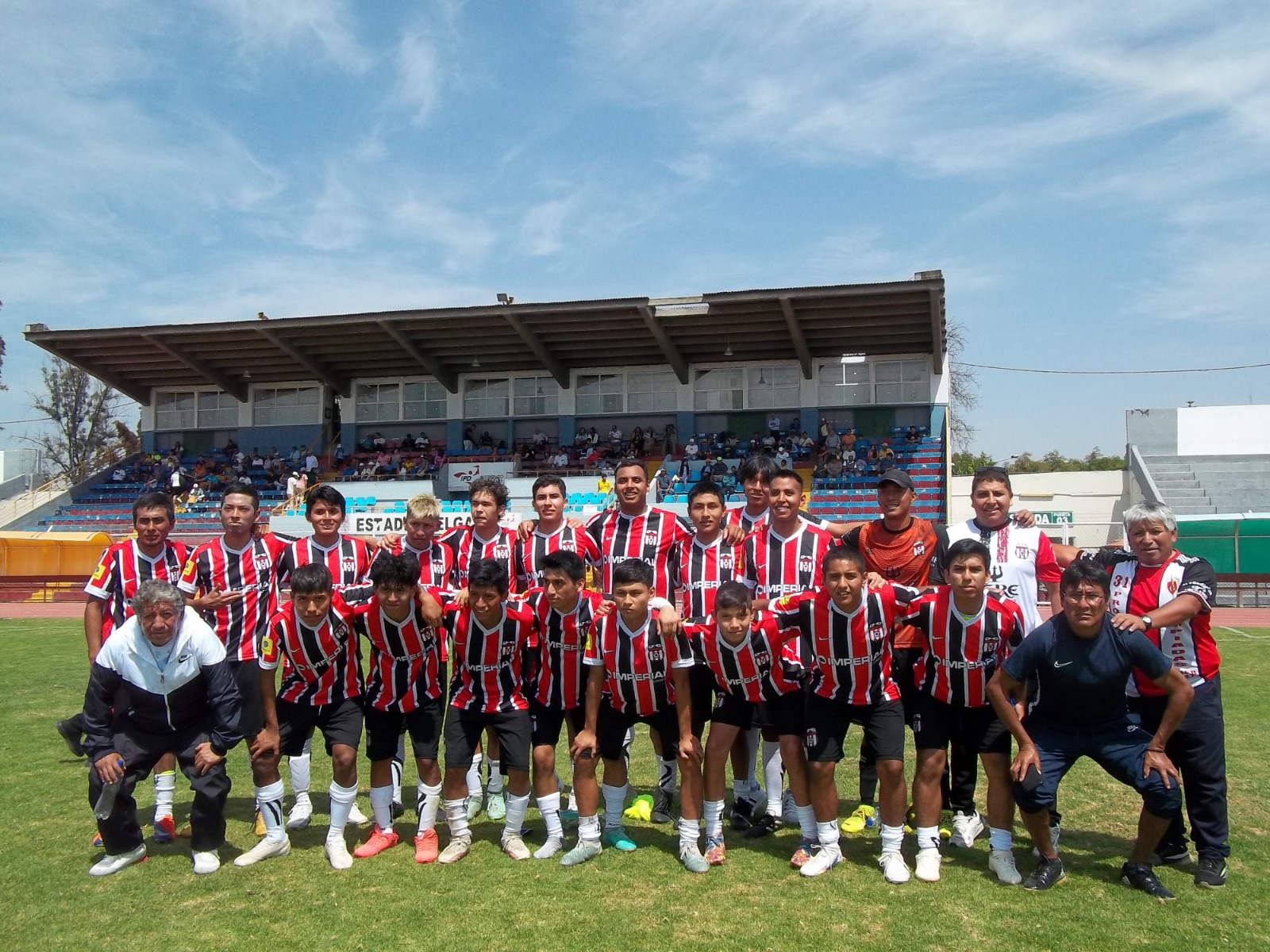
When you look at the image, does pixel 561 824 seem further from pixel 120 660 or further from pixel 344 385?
pixel 344 385

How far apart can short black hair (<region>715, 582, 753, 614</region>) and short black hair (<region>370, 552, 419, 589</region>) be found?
1743 mm

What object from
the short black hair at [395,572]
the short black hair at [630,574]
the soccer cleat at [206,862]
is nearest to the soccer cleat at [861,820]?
the short black hair at [630,574]

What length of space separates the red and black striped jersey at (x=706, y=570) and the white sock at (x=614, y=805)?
1146mm

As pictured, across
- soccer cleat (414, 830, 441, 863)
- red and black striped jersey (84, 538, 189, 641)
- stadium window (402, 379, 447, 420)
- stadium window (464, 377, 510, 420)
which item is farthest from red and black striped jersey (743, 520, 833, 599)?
stadium window (402, 379, 447, 420)

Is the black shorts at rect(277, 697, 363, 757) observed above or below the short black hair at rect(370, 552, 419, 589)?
below

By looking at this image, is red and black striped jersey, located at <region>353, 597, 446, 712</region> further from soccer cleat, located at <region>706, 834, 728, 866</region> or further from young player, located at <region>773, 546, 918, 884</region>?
young player, located at <region>773, 546, 918, 884</region>

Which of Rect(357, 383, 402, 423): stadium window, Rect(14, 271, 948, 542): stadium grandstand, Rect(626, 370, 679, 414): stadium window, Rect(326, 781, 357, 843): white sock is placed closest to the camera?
Rect(326, 781, 357, 843): white sock

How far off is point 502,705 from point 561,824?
0.81 metres

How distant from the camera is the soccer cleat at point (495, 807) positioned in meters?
6.25

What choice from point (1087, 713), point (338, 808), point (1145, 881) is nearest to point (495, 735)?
point (338, 808)

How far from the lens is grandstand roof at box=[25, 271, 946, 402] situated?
1072 inches

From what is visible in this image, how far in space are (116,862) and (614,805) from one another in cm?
273

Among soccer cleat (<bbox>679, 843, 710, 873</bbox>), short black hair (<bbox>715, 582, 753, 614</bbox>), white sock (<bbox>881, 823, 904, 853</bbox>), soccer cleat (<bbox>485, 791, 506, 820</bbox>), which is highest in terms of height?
short black hair (<bbox>715, 582, 753, 614</bbox>)

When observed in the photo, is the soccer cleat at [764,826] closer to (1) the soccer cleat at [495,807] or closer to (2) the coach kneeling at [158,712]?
(1) the soccer cleat at [495,807]
